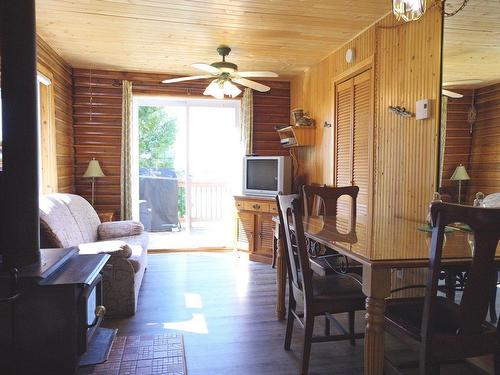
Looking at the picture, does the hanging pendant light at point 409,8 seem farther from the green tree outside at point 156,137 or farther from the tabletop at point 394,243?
the green tree outside at point 156,137

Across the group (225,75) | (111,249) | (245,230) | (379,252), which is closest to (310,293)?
(379,252)

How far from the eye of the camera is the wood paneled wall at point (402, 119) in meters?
2.54

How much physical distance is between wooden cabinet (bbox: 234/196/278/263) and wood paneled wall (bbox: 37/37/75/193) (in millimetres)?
2163

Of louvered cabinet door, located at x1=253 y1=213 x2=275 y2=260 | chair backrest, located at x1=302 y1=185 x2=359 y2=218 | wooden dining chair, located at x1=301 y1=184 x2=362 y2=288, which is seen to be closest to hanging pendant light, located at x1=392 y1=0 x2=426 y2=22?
wooden dining chair, located at x1=301 y1=184 x2=362 y2=288

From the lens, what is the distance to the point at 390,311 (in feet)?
5.84

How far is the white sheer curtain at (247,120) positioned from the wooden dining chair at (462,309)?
153 inches

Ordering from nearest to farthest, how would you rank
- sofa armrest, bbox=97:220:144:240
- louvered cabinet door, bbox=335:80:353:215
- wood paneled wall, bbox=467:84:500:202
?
wood paneled wall, bbox=467:84:500:202 → louvered cabinet door, bbox=335:80:353:215 → sofa armrest, bbox=97:220:144:240

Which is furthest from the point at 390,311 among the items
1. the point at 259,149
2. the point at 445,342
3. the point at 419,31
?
the point at 259,149

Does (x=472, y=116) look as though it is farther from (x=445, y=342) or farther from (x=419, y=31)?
(x=445, y=342)

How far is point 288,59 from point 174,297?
2.98 metres

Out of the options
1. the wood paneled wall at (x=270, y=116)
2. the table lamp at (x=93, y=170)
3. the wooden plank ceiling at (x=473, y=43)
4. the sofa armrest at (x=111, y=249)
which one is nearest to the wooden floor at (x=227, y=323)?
the sofa armrest at (x=111, y=249)

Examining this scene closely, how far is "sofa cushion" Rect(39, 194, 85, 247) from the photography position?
8.54 ft

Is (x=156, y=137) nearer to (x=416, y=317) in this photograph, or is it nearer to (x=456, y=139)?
(x=456, y=139)

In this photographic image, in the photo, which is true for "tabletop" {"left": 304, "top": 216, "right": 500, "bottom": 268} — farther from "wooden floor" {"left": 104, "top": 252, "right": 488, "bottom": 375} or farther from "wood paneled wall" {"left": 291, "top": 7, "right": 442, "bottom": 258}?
"wooden floor" {"left": 104, "top": 252, "right": 488, "bottom": 375}
